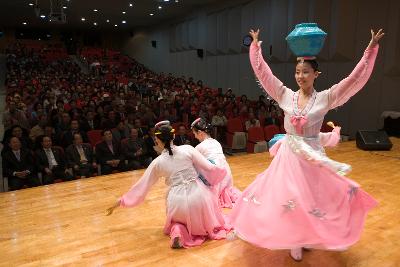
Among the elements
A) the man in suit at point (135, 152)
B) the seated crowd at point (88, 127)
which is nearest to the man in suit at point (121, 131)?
the seated crowd at point (88, 127)

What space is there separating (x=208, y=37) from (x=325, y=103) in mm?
12612

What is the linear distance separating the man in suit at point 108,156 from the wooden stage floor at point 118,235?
653 millimetres

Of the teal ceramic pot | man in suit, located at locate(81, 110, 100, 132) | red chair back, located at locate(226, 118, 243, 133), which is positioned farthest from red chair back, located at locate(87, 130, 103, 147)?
the teal ceramic pot

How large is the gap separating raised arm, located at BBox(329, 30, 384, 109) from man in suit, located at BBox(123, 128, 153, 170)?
12.2ft

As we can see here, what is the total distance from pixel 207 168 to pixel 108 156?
2813mm

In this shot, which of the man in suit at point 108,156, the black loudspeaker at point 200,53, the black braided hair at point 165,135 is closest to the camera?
the black braided hair at point 165,135

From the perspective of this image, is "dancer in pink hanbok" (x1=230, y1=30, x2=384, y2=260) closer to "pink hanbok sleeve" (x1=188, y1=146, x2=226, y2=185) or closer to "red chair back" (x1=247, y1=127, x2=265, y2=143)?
"pink hanbok sleeve" (x1=188, y1=146, x2=226, y2=185)

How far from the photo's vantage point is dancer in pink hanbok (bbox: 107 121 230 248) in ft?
9.00

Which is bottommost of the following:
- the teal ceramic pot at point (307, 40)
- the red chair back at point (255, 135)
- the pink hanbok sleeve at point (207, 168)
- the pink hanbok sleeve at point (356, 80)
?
the red chair back at point (255, 135)

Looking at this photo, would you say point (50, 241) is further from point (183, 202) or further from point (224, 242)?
point (224, 242)

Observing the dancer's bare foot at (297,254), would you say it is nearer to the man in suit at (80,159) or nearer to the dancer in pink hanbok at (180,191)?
the dancer in pink hanbok at (180,191)

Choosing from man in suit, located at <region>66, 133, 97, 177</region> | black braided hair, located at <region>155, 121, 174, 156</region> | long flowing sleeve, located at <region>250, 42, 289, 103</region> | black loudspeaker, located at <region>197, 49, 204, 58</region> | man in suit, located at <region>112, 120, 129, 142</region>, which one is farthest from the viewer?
black loudspeaker, located at <region>197, 49, 204, 58</region>

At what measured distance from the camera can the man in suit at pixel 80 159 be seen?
16.4 ft

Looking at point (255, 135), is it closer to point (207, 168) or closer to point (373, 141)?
point (373, 141)
